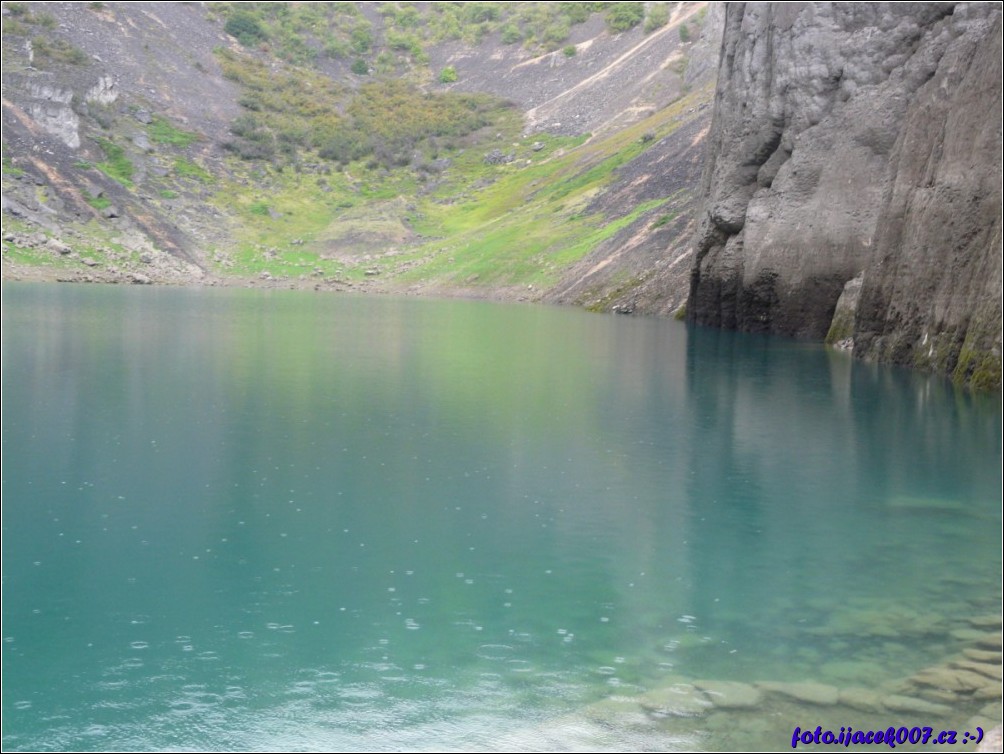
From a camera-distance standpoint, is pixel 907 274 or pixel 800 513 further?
pixel 907 274

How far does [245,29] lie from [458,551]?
14452 centimetres

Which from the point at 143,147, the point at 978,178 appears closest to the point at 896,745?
the point at 978,178

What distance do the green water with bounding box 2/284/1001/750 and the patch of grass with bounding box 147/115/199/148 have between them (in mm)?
79962

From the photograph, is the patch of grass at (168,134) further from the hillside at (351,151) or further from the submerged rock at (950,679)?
the submerged rock at (950,679)

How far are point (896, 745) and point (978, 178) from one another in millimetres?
24641

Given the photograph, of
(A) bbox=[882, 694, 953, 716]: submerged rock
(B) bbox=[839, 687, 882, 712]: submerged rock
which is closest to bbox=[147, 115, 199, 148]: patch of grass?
(B) bbox=[839, 687, 882, 712]: submerged rock

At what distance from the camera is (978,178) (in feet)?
102

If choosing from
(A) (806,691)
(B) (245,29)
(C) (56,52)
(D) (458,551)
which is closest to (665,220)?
(D) (458,551)

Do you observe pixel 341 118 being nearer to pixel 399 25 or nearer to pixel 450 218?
pixel 450 218

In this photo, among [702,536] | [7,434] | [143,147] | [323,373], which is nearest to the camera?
[702,536]

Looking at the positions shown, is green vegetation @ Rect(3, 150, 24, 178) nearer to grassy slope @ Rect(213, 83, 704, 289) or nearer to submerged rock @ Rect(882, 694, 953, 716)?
grassy slope @ Rect(213, 83, 704, 289)

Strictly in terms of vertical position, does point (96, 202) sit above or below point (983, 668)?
above

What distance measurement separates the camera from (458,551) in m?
15.5

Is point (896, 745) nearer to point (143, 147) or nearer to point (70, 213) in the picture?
point (70, 213)
